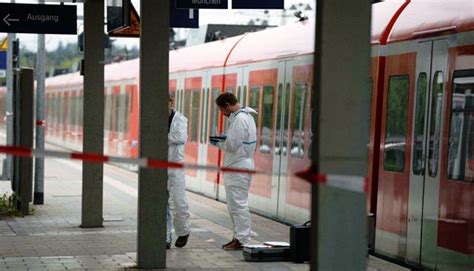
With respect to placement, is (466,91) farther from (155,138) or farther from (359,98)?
(359,98)

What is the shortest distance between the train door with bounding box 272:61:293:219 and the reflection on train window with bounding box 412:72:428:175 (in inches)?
192

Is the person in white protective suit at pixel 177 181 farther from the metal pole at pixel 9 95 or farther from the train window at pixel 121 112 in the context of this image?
the train window at pixel 121 112

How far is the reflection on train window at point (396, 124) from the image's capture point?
1122 centimetres

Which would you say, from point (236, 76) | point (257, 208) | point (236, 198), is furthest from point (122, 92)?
point (236, 198)

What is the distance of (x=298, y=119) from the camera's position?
15344 millimetres

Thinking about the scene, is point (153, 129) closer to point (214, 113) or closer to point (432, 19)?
point (432, 19)

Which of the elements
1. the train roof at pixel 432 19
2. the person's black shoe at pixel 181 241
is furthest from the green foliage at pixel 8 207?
the train roof at pixel 432 19

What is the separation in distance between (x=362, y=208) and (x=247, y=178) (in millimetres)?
5789

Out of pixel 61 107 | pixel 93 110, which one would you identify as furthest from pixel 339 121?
pixel 61 107

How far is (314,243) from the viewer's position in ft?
20.5

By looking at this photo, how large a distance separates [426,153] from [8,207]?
26.7 ft

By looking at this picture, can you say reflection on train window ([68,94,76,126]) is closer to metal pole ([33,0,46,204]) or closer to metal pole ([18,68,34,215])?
metal pole ([33,0,46,204])

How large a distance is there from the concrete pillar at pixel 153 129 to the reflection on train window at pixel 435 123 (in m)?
2.49

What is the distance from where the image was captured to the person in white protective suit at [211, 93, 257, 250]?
12.0 meters
